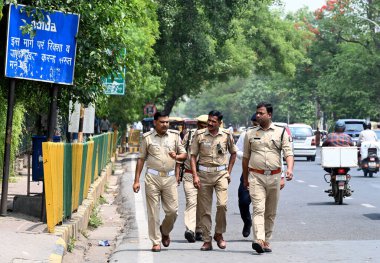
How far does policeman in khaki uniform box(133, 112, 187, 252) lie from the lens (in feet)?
40.2

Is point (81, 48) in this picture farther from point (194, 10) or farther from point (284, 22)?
point (284, 22)

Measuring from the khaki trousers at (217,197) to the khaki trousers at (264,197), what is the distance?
0.42 metres

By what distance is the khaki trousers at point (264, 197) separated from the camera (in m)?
12.0

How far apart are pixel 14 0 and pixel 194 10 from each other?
1130 inches

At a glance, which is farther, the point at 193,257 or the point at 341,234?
the point at 341,234

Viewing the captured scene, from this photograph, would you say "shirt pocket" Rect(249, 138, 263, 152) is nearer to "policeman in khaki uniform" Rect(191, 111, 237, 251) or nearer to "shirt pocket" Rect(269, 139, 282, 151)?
"shirt pocket" Rect(269, 139, 282, 151)

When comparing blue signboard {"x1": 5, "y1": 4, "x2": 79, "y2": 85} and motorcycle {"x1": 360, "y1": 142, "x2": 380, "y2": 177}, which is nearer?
blue signboard {"x1": 5, "y1": 4, "x2": 79, "y2": 85}

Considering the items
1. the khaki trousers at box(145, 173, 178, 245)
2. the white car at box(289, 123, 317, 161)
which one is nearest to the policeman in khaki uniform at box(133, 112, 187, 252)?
the khaki trousers at box(145, 173, 178, 245)

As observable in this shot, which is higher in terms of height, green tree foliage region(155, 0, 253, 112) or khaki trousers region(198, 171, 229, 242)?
green tree foliage region(155, 0, 253, 112)

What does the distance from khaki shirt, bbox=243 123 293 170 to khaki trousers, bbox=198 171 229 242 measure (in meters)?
0.55

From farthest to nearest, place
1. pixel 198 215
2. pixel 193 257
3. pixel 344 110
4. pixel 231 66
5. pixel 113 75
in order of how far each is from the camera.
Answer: pixel 344 110
pixel 231 66
pixel 113 75
pixel 198 215
pixel 193 257

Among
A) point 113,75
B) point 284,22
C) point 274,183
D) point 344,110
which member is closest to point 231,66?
point 284,22

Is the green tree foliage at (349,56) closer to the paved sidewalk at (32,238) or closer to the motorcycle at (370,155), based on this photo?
the motorcycle at (370,155)

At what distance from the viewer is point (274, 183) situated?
1220 centimetres
